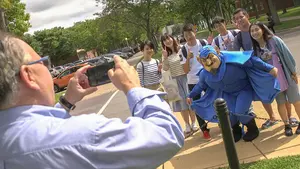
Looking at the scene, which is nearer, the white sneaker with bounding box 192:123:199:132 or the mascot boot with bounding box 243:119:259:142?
Result: the mascot boot with bounding box 243:119:259:142

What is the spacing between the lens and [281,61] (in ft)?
16.7

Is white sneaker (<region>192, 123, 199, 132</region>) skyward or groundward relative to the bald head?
groundward

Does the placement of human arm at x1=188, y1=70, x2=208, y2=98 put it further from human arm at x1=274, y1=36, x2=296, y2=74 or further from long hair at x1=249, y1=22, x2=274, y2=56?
human arm at x1=274, y1=36, x2=296, y2=74

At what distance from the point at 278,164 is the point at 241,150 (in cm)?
86

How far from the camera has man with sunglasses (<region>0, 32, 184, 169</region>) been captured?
1.24 meters

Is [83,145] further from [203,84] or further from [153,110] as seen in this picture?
[203,84]

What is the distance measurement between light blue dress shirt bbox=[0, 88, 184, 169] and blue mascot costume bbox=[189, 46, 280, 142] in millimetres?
3650

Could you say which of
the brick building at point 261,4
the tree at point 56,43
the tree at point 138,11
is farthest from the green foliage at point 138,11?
the tree at point 56,43

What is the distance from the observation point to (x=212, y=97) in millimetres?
5348

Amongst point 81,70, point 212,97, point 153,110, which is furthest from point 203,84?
point 153,110

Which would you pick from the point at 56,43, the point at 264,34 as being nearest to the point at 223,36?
the point at 264,34

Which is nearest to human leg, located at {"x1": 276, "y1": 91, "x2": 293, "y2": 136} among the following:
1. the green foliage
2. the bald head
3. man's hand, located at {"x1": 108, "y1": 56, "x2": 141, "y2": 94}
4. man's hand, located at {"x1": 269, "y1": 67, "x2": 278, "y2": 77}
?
man's hand, located at {"x1": 269, "y1": 67, "x2": 278, "y2": 77}

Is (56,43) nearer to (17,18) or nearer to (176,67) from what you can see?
(17,18)

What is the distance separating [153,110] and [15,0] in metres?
26.0
